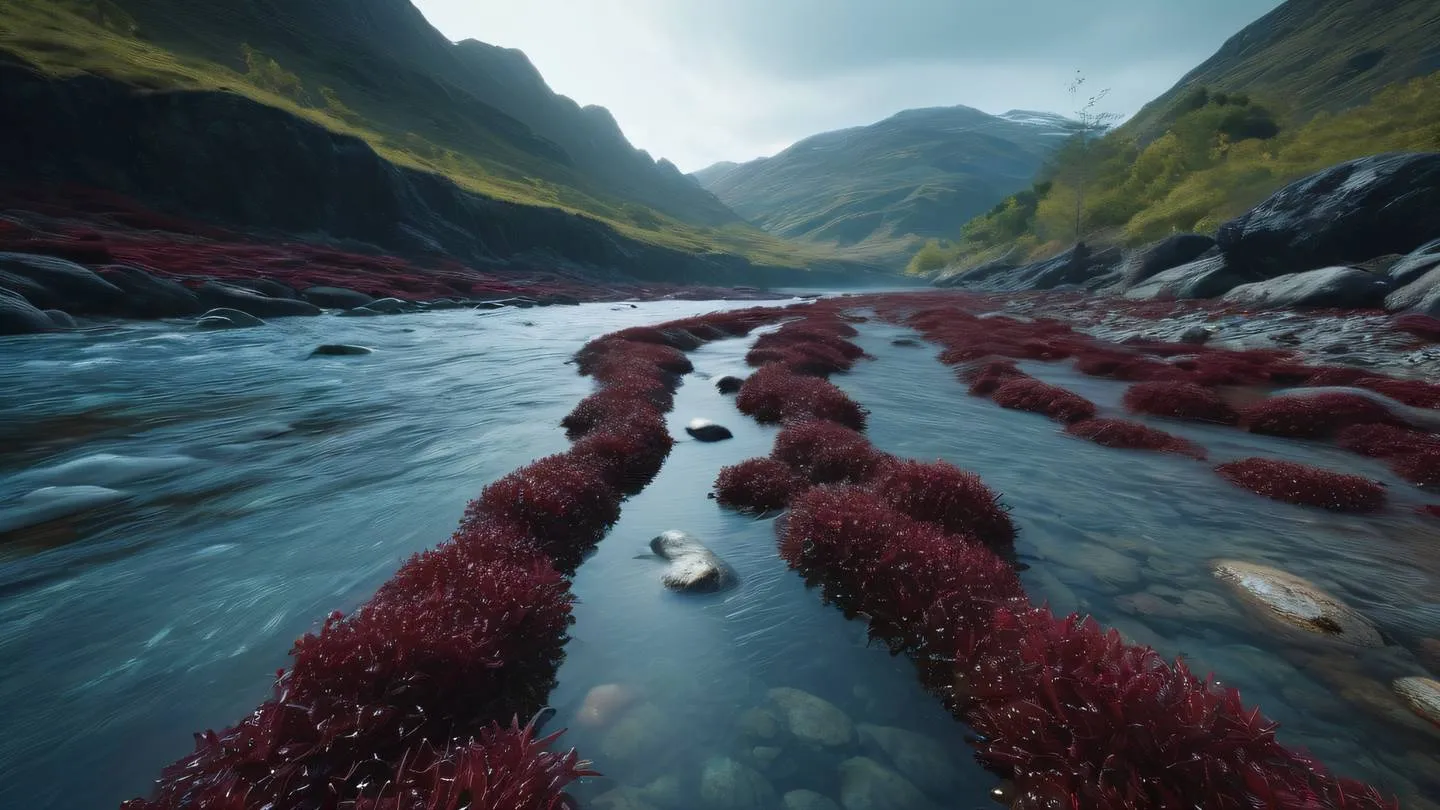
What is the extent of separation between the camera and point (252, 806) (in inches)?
110

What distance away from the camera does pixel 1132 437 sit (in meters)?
11.5

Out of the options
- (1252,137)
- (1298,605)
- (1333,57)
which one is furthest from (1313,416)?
(1333,57)

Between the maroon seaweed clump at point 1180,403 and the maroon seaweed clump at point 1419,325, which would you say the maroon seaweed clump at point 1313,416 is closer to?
the maroon seaweed clump at point 1180,403

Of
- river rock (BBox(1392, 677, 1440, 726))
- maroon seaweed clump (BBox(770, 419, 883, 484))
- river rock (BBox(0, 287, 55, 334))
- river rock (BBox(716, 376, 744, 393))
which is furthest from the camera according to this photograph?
river rock (BBox(0, 287, 55, 334))

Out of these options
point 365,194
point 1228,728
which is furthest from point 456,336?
point 365,194

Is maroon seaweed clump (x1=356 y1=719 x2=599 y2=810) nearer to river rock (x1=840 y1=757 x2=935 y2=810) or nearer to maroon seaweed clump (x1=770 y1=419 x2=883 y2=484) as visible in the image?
river rock (x1=840 y1=757 x2=935 y2=810)

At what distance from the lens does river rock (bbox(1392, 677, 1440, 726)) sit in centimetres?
411

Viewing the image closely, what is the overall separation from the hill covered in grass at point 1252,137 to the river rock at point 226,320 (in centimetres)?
8077

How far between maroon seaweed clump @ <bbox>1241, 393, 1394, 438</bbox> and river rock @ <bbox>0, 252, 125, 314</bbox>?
39790 mm

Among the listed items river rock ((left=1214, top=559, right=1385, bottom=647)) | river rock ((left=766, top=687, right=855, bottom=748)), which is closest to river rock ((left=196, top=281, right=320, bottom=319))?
river rock ((left=766, top=687, right=855, bottom=748))

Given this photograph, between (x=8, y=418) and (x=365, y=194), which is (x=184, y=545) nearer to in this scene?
(x=8, y=418)

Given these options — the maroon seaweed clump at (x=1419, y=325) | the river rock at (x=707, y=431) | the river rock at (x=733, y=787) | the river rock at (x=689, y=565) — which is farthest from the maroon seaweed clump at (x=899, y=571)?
the maroon seaweed clump at (x=1419, y=325)

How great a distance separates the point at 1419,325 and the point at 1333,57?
583 feet

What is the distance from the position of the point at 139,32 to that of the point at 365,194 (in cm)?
6064
